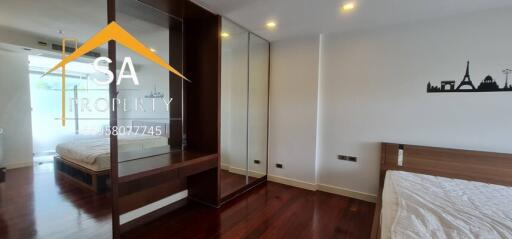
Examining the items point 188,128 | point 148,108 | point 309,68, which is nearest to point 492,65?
point 309,68

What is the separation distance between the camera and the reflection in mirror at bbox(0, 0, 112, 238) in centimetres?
184

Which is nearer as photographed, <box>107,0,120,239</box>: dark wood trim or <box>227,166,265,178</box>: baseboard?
<box>107,0,120,239</box>: dark wood trim

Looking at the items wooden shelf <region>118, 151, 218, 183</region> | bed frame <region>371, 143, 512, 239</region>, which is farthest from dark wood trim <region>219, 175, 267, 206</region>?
bed frame <region>371, 143, 512, 239</region>

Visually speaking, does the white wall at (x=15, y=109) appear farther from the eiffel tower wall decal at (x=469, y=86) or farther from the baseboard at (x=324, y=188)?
the eiffel tower wall decal at (x=469, y=86)

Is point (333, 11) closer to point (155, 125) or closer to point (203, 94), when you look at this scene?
point (203, 94)

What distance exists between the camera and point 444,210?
64.4 inches

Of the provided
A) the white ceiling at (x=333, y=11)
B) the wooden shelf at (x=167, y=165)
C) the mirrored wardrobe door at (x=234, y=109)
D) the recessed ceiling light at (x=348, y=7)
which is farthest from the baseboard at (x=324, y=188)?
the recessed ceiling light at (x=348, y=7)

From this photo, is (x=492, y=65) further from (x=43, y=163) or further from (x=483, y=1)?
(x=43, y=163)

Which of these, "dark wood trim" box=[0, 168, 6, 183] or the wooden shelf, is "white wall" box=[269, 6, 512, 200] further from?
"dark wood trim" box=[0, 168, 6, 183]

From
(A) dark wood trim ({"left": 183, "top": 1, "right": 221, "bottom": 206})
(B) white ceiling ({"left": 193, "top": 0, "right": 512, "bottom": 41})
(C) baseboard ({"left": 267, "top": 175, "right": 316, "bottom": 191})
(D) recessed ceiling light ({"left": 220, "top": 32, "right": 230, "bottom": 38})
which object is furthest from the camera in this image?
(C) baseboard ({"left": 267, "top": 175, "right": 316, "bottom": 191})

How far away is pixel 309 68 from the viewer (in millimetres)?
3564

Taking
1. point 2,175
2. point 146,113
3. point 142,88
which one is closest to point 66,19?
point 142,88

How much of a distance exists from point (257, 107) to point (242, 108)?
13.0 inches

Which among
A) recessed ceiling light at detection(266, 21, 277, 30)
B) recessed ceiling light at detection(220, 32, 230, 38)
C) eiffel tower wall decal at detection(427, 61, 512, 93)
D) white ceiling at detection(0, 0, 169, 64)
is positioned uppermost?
recessed ceiling light at detection(266, 21, 277, 30)
